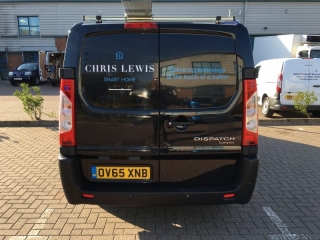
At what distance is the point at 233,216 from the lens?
2951 mm

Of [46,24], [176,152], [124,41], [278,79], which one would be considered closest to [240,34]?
[124,41]

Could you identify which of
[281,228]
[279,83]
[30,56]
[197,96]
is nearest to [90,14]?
[30,56]

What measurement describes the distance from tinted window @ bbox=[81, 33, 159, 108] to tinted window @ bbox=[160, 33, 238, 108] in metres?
0.12

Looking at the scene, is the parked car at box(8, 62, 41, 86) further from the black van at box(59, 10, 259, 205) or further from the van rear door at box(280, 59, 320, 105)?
the black van at box(59, 10, 259, 205)

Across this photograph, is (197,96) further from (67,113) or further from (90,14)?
(90,14)

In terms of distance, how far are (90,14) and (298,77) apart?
17.2 m

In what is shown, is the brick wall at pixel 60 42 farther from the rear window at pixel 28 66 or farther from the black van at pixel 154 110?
the black van at pixel 154 110

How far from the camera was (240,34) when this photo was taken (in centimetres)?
229

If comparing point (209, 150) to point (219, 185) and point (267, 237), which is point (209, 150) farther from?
point (267, 237)

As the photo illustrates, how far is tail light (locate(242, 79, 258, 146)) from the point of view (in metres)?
2.32

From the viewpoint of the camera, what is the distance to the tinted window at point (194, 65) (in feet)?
7.50

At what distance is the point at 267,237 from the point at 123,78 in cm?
Answer: 214

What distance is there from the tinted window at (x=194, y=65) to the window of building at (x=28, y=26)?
2184 centimetres

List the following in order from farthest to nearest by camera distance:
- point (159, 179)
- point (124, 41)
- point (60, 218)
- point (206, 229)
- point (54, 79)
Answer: point (54, 79) → point (60, 218) → point (206, 229) → point (159, 179) → point (124, 41)
